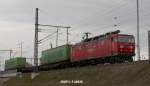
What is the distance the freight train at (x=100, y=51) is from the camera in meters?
38.0

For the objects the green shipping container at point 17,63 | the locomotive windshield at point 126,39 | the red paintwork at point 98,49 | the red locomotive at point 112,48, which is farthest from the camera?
the green shipping container at point 17,63

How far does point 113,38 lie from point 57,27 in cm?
1473

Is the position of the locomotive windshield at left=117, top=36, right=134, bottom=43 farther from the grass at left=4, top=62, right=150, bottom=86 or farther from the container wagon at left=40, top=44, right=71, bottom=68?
the container wagon at left=40, top=44, right=71, bottom=68

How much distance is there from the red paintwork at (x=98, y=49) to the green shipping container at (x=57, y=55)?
3.27m

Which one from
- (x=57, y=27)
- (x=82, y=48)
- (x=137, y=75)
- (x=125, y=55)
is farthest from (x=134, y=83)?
(x=57, y=27)

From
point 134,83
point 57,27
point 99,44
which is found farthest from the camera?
point 57,27

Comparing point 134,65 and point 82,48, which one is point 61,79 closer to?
point 82,48

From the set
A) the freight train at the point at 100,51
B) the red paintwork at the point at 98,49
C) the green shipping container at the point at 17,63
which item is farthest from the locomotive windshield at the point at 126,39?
the green shipping container at the point at 17,63

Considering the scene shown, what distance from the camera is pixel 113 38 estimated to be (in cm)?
3856

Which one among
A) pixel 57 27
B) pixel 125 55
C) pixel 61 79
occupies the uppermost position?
pixel 57 27

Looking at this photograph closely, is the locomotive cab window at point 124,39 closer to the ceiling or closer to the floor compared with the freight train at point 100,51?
closer to the ceiling

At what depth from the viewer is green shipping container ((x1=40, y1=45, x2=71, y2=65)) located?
51872 millimetres

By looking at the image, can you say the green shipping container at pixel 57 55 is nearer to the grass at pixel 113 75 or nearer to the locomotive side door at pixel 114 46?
the grass at pixel 113 75

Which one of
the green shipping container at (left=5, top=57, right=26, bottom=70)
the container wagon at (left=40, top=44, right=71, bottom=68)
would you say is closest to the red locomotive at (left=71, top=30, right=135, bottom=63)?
the container wagon at (left=40, top=44, right=71, bottom=68)
